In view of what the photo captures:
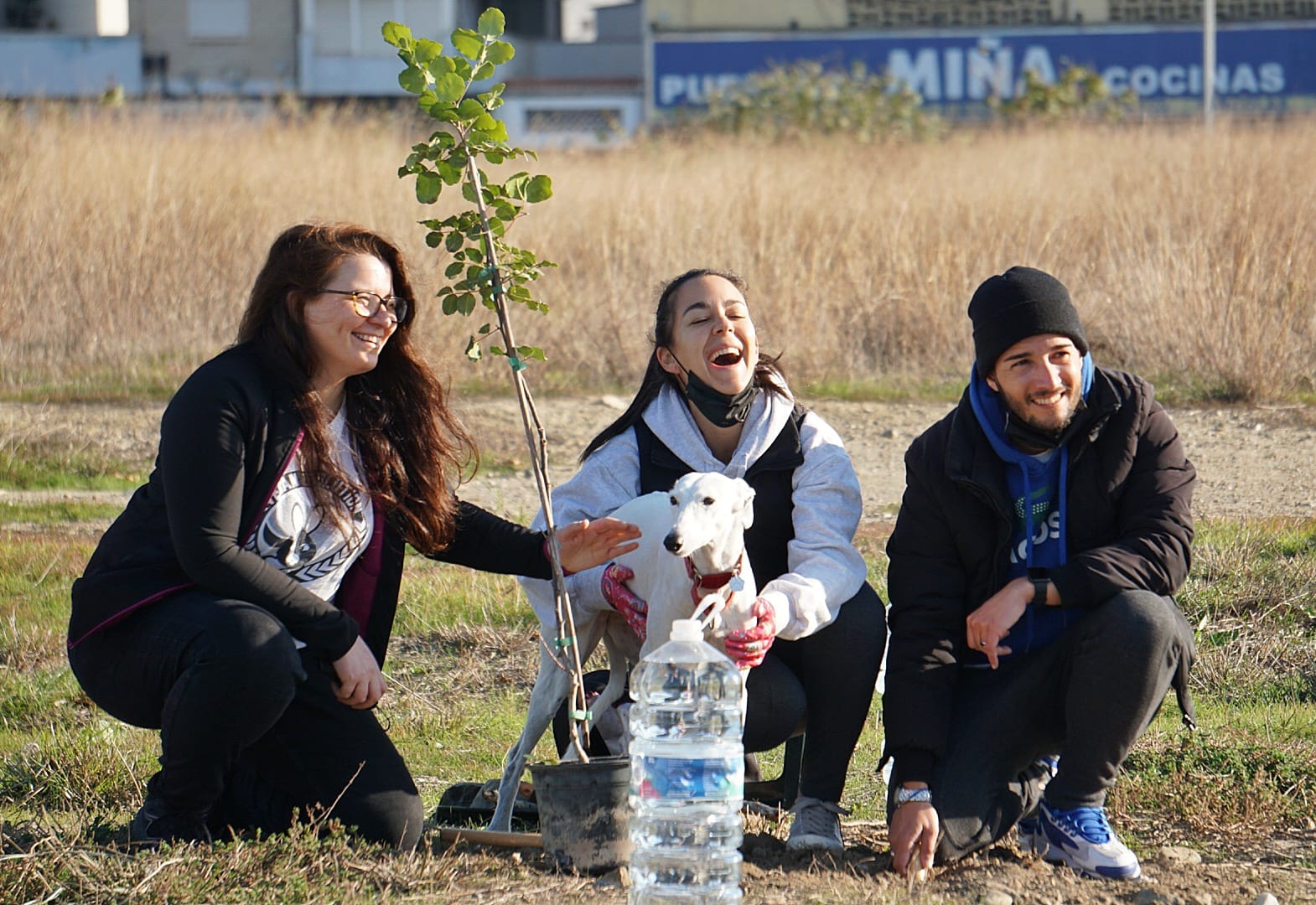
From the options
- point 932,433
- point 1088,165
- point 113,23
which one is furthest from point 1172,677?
point 113,23

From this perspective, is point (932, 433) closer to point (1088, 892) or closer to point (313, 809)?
point (1088, 892)

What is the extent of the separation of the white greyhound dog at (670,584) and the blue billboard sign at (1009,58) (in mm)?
31406

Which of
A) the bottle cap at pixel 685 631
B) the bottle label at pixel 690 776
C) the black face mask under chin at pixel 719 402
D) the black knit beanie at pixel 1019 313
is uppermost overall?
the black knit beanie at pixel 1019 313

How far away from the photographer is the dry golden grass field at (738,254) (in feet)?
35.2

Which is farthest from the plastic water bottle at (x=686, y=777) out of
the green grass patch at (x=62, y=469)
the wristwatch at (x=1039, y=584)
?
the green grass patch at (x=62, y=469)

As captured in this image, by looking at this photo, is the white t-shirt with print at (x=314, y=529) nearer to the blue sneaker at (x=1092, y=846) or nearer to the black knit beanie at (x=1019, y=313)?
the black knit beanie at (x=1019, y=313)

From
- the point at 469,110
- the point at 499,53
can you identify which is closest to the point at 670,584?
the point at 469,110

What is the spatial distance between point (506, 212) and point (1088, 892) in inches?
88.5

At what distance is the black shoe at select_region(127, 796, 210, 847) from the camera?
3.80 meters

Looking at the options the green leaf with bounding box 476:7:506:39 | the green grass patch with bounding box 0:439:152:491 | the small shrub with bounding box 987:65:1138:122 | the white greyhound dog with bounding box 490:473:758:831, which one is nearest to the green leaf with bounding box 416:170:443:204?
the green leaf with bounding box 476:7:506:39

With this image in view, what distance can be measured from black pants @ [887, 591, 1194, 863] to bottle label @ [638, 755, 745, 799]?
549 mm

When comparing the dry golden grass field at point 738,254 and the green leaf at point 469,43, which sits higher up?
the green leaf at point 469,43

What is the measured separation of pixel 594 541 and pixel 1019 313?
4.09 ft

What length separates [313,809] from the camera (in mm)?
4086
